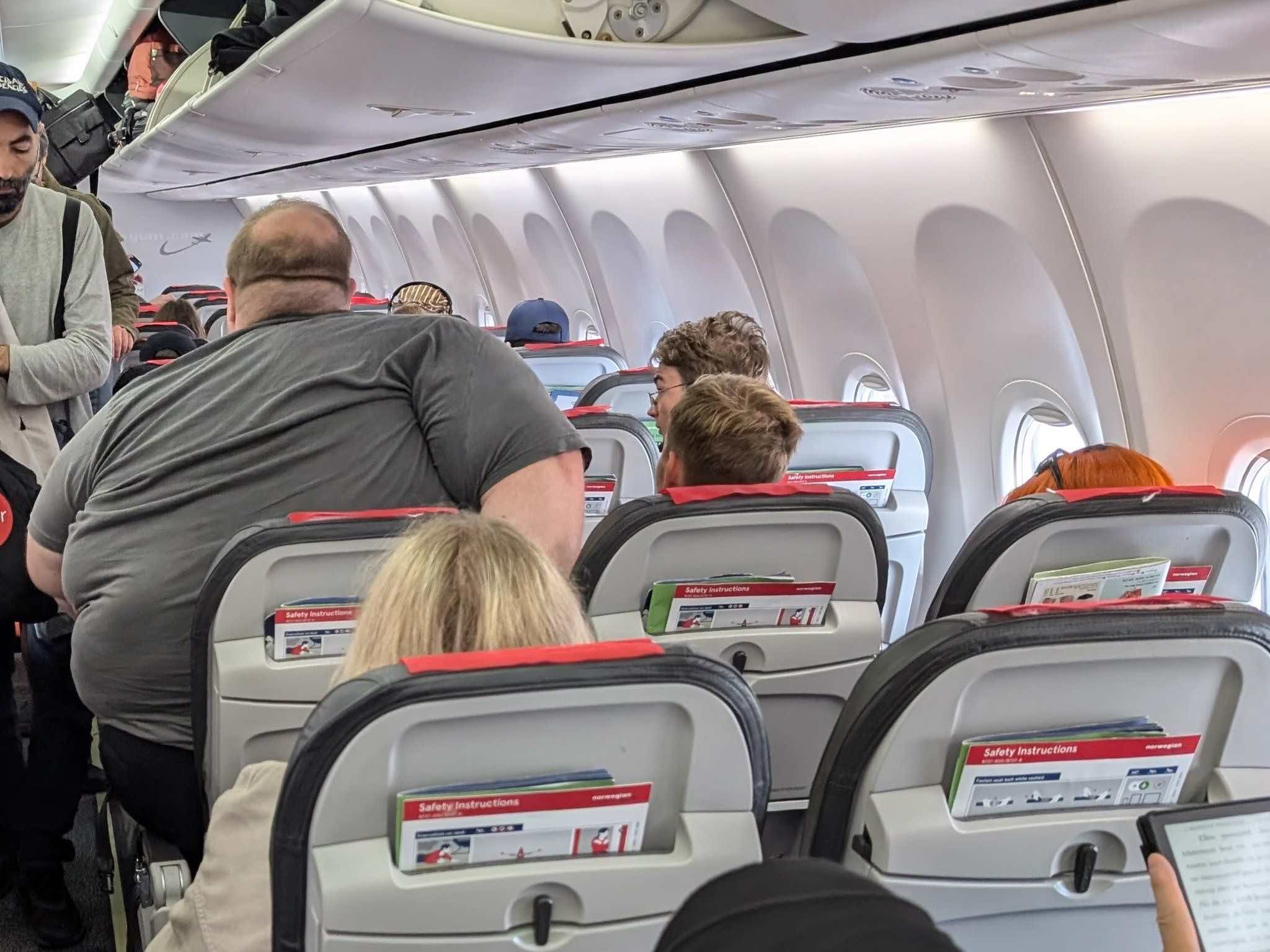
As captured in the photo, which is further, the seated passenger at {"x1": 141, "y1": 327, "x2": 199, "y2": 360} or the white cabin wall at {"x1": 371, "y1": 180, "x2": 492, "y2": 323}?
the white cabin wall at {"x1": 371, "y1": 180, "x2": 492, "y2": 323}

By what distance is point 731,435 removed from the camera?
3.25m

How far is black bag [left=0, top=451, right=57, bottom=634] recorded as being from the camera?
336cm

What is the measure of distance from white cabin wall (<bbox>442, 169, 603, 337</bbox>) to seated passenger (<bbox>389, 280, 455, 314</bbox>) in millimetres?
5839

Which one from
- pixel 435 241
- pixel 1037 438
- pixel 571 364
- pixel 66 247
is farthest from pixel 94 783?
pixel 435 241

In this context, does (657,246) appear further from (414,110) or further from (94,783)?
(94,783)

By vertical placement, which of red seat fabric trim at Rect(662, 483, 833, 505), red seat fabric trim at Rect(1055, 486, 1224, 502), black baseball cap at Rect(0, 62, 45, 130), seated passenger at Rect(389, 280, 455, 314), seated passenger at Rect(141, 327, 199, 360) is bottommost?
seated passenger at Rect(141, 327, 199, 360)

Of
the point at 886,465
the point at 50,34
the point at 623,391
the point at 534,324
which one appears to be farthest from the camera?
the point at 50,34

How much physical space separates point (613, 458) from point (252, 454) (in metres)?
1.89

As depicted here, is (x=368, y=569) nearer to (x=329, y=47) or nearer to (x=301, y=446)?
(x=301, y=446)

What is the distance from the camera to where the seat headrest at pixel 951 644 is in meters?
1.75

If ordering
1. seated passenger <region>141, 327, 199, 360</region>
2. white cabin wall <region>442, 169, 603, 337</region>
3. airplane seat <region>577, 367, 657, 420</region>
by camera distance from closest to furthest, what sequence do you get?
airplane seat <region>577, 367, 657, 420</region>
seated passenger <region>141, 327, 199, 360</region>
white cabin wall <region>442, 169, 603, 337</region>

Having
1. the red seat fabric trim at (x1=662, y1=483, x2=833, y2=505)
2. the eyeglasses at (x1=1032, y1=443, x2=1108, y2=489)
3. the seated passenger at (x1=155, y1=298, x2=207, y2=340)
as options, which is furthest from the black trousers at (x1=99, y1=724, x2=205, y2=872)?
the seated passenger at (x1=155, y1=298, x2=207, y2=340)

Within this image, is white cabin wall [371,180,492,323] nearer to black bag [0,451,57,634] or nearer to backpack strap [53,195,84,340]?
backpack strap [53,195,84,340]

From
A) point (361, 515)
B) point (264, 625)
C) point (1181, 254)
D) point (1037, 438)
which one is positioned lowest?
point (1037, 438)
